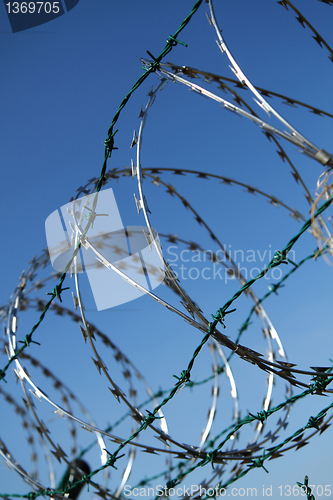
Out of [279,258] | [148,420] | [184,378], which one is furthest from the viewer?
[148,420]

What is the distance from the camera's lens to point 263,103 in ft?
8.48

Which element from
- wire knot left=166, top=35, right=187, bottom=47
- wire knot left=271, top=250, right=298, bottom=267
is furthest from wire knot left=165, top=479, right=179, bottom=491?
wire knot left=166, top=35, right=187, bottom=47

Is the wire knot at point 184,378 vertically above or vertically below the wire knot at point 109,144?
below

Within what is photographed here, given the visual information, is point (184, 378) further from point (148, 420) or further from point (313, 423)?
point (313, 423)

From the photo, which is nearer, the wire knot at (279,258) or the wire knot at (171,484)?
the wire knot at (279,258)

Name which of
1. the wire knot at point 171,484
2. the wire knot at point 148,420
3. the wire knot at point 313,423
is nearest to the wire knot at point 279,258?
the wire knot at point 313,423

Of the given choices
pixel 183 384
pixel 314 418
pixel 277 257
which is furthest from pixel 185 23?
pixel 314 418

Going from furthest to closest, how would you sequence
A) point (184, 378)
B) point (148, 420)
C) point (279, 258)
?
point (148, 420) → point (184, 378) → point (279, 258)

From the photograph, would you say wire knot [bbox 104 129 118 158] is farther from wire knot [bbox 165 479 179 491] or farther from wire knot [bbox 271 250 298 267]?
wire knot [bbox 165 479 179 491]

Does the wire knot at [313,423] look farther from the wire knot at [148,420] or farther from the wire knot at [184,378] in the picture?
the wire knot at [148,420]

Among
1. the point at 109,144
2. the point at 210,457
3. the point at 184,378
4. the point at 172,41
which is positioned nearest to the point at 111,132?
the point at 109,144

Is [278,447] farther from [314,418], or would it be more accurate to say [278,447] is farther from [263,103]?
[263,103]

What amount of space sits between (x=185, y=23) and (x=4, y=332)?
3.71 m

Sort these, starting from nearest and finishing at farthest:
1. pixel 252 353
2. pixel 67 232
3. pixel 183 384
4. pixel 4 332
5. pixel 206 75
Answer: pixel 252 353
pixel 183 384
pixel 206 75
pixel 4 332
pixel 67 232
